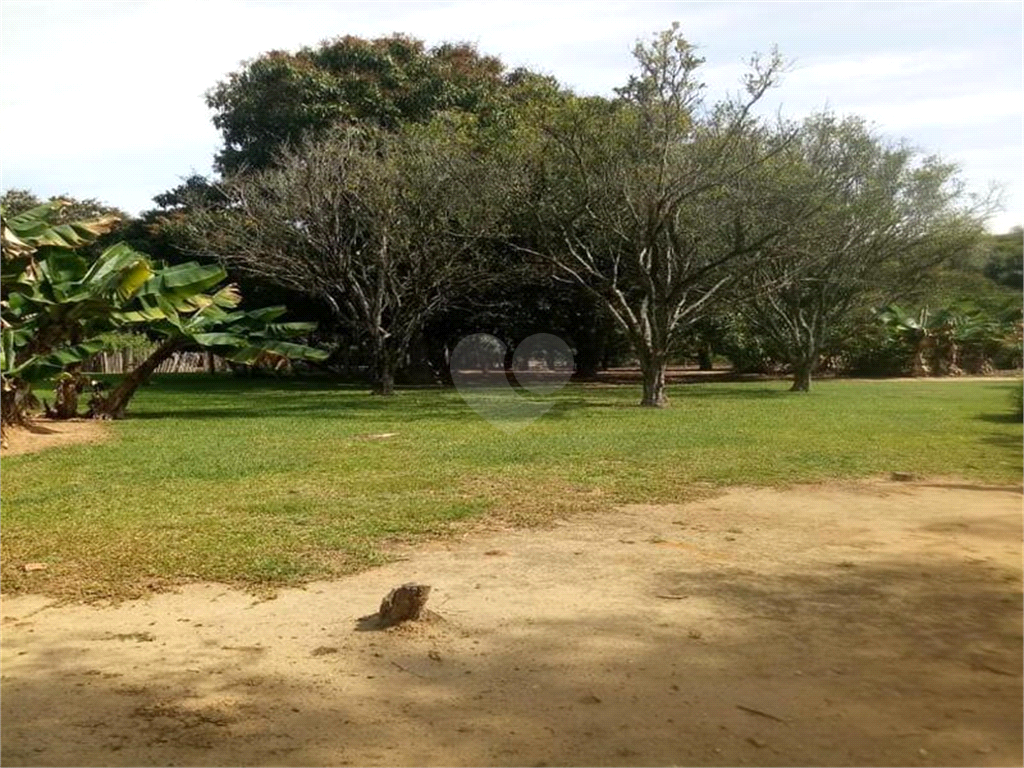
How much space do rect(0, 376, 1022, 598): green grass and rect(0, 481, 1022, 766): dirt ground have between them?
0.70 m

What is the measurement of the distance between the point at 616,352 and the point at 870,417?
56.8 ft

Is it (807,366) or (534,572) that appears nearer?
(534,572)

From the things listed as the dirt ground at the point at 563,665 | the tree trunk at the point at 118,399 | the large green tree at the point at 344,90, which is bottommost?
the dirt ground at the point at 563,665

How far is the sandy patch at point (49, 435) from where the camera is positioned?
11876mm

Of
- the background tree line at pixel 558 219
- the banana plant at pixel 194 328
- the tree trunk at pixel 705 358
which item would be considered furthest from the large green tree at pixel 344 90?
the tree trunk at pixel 705 358

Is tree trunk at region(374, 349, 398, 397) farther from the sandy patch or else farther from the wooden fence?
the wooden fence

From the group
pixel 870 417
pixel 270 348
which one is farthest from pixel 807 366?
pixel 270 348

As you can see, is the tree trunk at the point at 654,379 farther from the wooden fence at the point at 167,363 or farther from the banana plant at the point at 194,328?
the wooden fence at the point at 167,363

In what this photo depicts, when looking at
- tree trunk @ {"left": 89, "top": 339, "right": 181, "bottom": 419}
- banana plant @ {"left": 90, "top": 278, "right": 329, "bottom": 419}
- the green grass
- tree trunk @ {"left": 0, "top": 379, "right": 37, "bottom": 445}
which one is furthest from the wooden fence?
tree trunk @ {"left": 0, "top": 379, "right": 37, "bottom": 445}

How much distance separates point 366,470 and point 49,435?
588cm

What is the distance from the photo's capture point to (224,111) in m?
27.2

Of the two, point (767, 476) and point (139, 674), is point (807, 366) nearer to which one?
point (767, 476)

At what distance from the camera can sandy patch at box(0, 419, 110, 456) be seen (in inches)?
468

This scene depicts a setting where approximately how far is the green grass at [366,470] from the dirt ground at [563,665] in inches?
27.7
